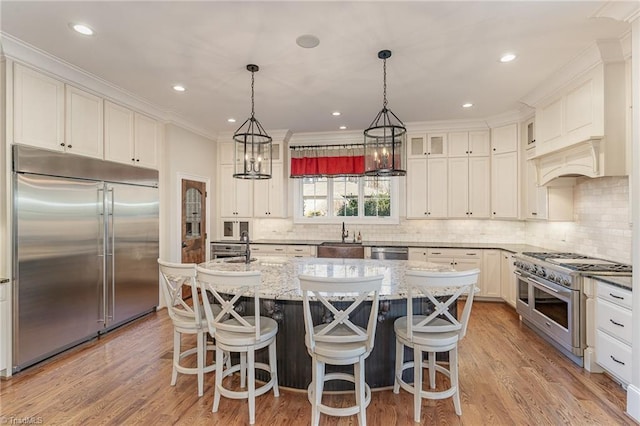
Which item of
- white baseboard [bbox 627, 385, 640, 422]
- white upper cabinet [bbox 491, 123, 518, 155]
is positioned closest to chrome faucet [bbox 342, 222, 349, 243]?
white upper cabinet [bbox 491, 123, 518, 155]

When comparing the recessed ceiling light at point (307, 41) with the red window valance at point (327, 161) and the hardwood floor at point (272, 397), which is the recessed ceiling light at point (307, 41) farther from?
the red window valance at point (327, 161)

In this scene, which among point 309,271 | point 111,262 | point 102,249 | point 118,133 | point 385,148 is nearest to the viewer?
point 385,148

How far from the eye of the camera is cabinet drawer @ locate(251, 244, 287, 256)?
18.5ft

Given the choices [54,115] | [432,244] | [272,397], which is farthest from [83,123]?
[432,244]

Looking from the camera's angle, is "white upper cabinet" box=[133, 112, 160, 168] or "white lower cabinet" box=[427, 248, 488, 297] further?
"white lower cabinet" box=[427, 248, 488, 297]

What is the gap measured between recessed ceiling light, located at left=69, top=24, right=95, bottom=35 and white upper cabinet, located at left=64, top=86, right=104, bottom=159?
38.6 inches

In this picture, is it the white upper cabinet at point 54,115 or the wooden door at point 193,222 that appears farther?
the wooden door at point 193,222

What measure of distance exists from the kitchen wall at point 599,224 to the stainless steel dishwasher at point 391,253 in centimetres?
199

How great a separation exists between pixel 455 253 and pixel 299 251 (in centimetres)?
246

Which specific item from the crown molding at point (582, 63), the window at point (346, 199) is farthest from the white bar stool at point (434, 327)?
the window at point (346, 199)

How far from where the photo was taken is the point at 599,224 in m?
3.66

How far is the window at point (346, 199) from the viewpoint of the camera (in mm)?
6011

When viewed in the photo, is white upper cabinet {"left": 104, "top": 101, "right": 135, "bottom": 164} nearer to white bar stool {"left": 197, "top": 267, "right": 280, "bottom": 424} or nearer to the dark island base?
white bar stool {"left": 197, "top": 267, "right": 280, "bottom": 424}

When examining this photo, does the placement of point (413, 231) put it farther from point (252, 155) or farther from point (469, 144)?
point (252, 155)
